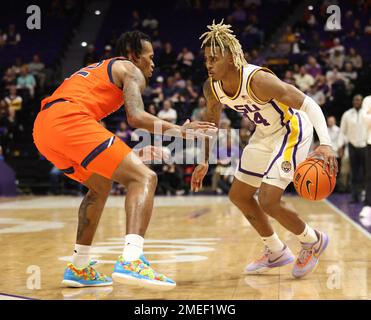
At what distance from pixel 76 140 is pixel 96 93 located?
0.37m

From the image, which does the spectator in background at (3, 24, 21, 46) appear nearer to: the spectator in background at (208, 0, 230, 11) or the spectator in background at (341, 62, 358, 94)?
the spectator in background at (208, 0, 230, 11)

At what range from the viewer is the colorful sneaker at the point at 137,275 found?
12.3 feet

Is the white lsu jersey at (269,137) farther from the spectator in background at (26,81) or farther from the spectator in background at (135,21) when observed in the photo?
the spectator in background at (135,21)

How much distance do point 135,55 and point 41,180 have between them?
11.3m

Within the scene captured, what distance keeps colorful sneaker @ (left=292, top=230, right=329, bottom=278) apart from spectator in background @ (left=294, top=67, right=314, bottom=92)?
9.85 meters

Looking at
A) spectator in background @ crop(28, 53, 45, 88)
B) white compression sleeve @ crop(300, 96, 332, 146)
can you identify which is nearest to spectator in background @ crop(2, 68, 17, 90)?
spectator in background @ crop(28, 53, 45, 88)

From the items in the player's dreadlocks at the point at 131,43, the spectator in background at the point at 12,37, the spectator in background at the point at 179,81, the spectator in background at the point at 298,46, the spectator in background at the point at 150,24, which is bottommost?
the spectator in background at the point at 179,81

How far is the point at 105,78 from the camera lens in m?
4.34

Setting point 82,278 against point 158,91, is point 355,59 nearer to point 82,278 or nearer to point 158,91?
point 158,91

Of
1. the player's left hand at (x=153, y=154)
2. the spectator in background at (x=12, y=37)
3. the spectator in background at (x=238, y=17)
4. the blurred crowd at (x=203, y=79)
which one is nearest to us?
the player's left hand at (x=153, y=154)

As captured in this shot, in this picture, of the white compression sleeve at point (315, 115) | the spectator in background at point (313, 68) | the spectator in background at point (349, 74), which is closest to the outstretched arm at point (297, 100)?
the white compression sleeve at point (315, 115)

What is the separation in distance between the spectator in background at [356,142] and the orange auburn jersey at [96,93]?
8.30m

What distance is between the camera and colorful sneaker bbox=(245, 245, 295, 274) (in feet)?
17.0
